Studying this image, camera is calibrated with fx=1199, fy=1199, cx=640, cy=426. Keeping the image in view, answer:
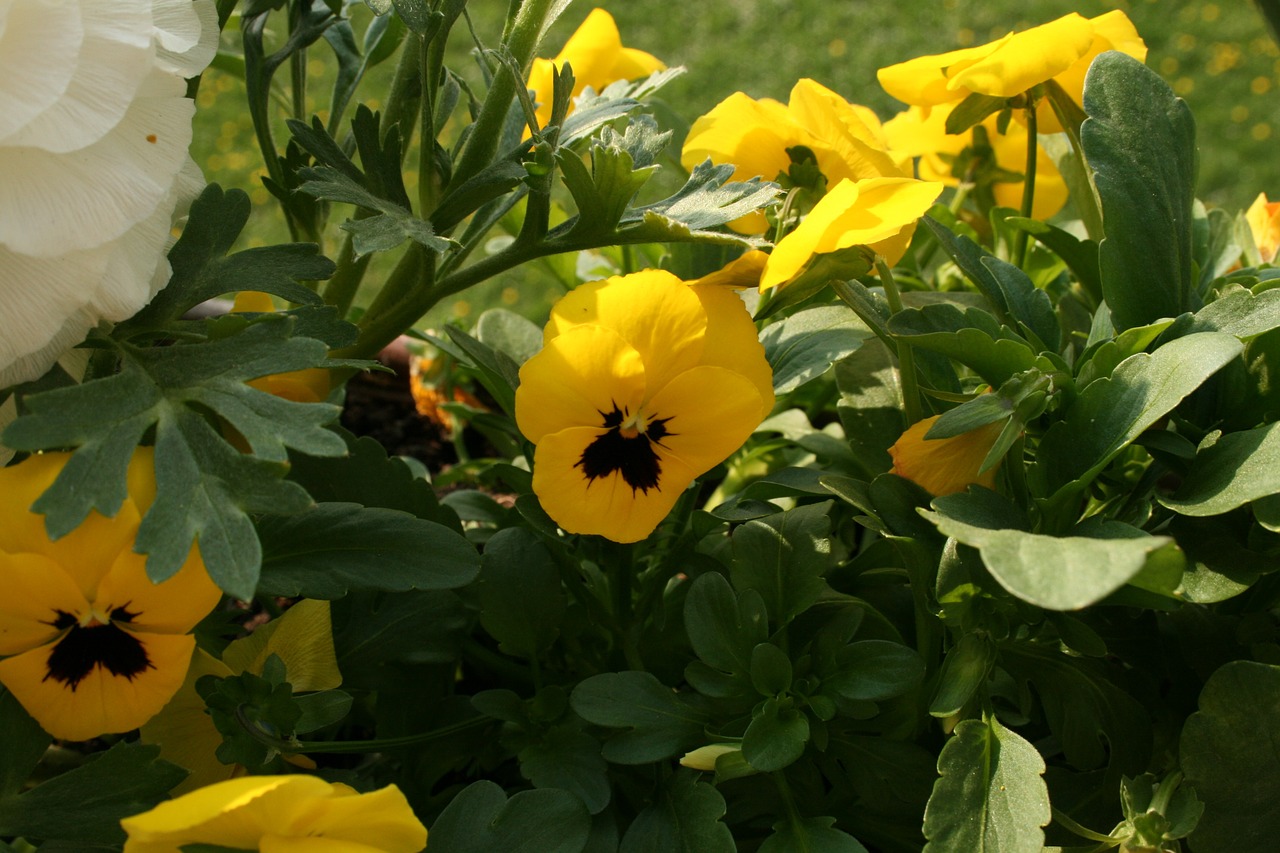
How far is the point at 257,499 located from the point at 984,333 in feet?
1.00

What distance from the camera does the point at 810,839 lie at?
0.52 metres

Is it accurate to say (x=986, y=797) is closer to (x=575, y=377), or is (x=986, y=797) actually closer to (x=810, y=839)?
(x=810, y=839)

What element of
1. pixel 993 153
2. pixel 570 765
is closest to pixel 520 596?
pixel 570 765

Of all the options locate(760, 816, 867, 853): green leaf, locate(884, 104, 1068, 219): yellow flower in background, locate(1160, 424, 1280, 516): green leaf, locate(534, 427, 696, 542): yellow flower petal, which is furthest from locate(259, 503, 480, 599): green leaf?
locate(884, 104, 1068, 219): yellow flower in background

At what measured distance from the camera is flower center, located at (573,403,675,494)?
1.76 ft

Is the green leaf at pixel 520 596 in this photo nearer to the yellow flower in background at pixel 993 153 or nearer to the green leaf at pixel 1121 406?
the green leaf at pixel 1121 406

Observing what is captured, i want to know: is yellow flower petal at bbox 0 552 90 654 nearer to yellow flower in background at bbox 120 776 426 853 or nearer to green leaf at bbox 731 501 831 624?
yellow flower in background at bbox 120 776 426 853

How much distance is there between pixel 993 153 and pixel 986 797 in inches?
20.0

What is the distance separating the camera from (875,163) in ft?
2.04

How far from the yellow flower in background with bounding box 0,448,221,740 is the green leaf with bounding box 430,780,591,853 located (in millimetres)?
124

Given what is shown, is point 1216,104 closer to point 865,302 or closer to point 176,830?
point 865,302

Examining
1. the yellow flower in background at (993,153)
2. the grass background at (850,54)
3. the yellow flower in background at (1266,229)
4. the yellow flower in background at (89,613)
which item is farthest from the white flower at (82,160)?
the grass background at (850,54)

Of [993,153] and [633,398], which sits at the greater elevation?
[993,153]

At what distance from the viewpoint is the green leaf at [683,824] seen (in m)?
0.50
